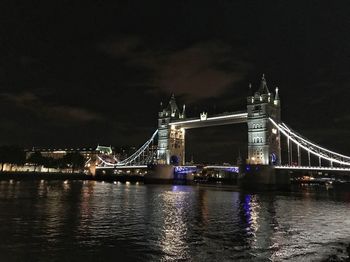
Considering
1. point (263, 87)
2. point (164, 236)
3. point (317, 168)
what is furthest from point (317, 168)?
point (164, 236)

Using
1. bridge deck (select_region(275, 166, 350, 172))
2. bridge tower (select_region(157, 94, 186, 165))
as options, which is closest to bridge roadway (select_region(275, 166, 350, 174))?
bridge deck (select_region(275, 166, 350, 172))

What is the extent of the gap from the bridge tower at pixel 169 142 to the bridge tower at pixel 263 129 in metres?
32.6

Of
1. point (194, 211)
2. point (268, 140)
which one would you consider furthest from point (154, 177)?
point (194, 211)

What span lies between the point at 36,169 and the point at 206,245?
13427 centimetres

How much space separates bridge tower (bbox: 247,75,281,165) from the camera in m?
75.4

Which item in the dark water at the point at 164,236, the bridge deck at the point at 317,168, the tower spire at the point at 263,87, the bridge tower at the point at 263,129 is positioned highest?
the tower spire at the point at 263,87

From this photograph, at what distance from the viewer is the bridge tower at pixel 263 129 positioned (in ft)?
247

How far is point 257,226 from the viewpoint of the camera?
76.1ft

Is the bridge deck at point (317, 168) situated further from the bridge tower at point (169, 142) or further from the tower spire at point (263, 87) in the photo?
the bridge tower at point (169, 142)

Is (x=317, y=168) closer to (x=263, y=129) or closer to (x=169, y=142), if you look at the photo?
(x=263, y=129)

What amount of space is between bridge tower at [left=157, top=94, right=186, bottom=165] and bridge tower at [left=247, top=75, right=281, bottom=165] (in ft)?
107

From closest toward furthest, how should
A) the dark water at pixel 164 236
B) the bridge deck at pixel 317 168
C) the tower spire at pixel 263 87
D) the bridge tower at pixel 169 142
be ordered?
the dark water at pixel 164 236 < the bridge deck at pixel 317 168 < the tower spire at pixel 263 87 < the bridge tower at pixel 169 142

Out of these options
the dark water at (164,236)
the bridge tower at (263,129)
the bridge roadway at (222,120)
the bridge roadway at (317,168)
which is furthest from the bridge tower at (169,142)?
the dark water at (164,236)

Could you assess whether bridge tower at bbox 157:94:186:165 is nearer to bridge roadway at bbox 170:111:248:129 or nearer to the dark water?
bridge roadway at bbox 170:111:248:129
